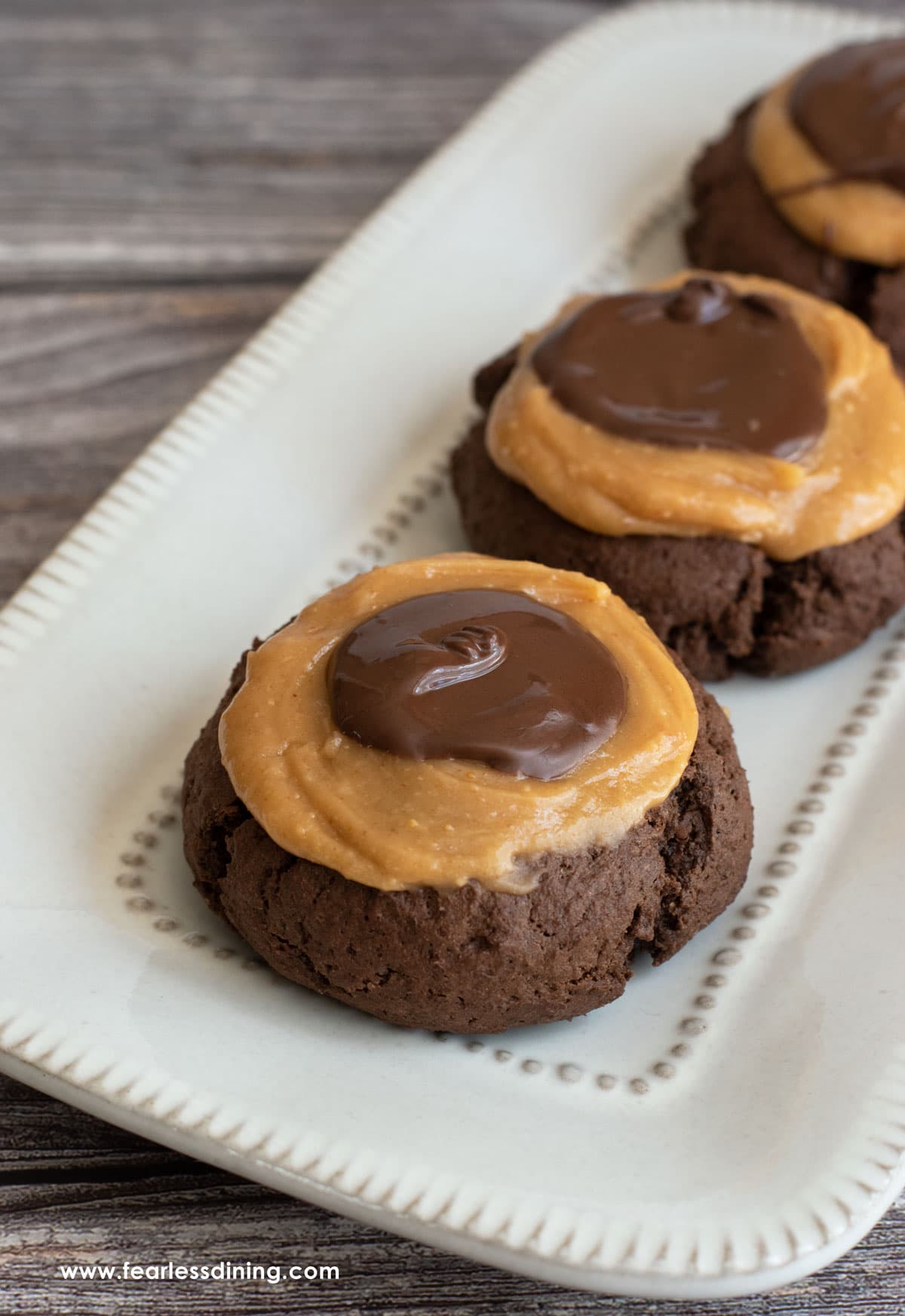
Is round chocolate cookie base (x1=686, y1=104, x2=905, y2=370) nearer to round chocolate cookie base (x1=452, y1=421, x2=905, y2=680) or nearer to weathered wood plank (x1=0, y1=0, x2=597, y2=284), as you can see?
round chocolate cookie base (x1=452, y1=421, x2=905, y2=680)

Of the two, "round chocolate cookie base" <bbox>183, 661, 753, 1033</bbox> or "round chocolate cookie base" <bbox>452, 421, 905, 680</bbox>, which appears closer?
"round chocolate cookie base" <bbox>183, 661, 753, 1033</bbox>

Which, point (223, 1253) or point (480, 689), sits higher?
point (480, 689)

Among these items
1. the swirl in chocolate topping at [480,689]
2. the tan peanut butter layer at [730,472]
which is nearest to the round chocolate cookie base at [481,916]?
the swirl in chocolate topping at [480,689]

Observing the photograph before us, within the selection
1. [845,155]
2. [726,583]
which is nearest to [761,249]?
[845,155]

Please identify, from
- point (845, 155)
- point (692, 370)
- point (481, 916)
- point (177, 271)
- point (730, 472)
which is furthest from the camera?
point (177, 271)

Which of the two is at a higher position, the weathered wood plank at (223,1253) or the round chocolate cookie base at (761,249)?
the round chocolate cookie base at (761,249)

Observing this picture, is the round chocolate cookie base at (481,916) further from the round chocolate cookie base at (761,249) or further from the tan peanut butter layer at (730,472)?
the round chocolate cookie base at (761,249)

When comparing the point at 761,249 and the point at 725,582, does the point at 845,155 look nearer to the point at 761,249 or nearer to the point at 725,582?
the point at 761,249

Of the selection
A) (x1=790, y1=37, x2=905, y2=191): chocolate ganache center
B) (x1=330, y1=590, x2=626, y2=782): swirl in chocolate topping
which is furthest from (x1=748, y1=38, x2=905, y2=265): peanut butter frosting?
(x1=330, y1=590, x2=626, y2=782): swirl in chocolate topping
